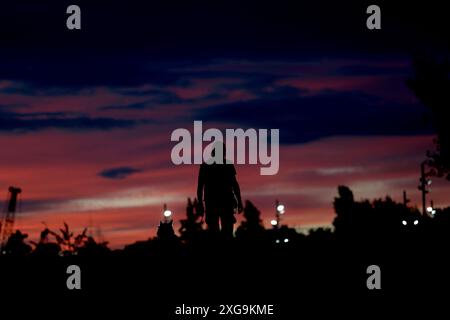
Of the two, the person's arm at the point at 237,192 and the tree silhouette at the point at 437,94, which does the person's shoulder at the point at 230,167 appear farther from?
the tree silhouette at the point at 437,94

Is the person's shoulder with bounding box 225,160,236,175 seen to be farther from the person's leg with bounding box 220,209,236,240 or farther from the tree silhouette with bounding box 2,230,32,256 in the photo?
the tree silhouette with bounding box 2,230,32,256

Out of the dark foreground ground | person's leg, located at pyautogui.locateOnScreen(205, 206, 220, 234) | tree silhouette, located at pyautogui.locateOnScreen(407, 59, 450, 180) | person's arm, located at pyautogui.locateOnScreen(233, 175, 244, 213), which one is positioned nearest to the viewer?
the dark foreground ground

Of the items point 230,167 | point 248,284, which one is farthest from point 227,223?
point 248,284

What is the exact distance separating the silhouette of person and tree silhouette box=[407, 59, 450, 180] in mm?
34202

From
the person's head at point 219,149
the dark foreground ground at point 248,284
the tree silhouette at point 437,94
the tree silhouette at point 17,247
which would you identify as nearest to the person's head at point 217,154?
the person's head at point 219,149

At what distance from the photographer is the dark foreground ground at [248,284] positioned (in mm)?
13641

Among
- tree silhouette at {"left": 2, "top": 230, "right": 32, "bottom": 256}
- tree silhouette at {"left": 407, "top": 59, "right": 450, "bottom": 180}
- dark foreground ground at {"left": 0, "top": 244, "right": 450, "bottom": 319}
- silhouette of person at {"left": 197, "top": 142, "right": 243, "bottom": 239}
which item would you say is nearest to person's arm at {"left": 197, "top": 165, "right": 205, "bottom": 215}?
silhouette of person at {"left": 197, "top": 142, "right": 243, "bottom": 239}

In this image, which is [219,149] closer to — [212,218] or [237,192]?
[237,192]

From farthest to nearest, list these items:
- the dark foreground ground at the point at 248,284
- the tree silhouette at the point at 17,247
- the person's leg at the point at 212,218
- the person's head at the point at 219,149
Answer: the tree silhouette at the point at 17,247 < the person's leg at the point at 212,218 < the person's head at the point at 219,149 < the dark foreground ground at the point at 248,284

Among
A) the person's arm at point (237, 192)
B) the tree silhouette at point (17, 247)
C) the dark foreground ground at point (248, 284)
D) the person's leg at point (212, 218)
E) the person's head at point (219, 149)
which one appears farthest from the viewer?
the tree silhouette at point (17, 247)

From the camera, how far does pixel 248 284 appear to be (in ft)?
51.1

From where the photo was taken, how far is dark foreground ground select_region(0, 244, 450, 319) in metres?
13.6

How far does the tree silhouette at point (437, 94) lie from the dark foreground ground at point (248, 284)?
105 feet
